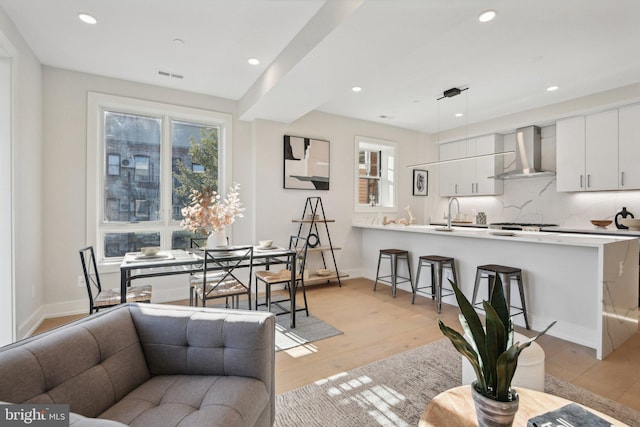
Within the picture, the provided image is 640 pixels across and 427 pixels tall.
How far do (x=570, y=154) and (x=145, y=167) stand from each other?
5.92 metres

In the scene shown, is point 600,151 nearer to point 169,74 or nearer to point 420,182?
point 420,182

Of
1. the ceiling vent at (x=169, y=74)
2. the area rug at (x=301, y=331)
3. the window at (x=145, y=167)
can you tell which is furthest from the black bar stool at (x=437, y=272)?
the ceiling vent at (x=169, y=74)

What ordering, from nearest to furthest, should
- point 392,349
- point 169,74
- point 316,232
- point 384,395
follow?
point 384,395 < point 392,349 < point 169,74 < point 316,232

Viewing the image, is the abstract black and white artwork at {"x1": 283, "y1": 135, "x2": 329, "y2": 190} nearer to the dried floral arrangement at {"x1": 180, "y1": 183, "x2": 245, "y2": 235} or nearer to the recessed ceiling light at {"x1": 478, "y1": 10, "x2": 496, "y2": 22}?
the dried floral arrangement at {"x1": 180, "y1": 183, "x2": 245, "y2": 235}

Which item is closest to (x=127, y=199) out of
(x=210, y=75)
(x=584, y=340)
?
(x=210, y=75)

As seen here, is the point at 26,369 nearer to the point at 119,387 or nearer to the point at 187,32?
the point at 119,387

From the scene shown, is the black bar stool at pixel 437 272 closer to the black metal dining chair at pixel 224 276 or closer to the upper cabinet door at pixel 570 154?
the black metal dining chair at pixel 224 276

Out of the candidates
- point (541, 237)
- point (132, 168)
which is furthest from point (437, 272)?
point (132, 168)

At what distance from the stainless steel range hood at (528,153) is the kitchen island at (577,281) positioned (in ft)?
7.24

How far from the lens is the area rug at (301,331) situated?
→ 9.50ft

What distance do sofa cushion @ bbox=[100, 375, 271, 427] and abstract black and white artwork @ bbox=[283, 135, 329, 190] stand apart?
354cm

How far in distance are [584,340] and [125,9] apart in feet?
15.8

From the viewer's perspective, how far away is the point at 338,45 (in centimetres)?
253

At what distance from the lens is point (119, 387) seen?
4.42 ft
